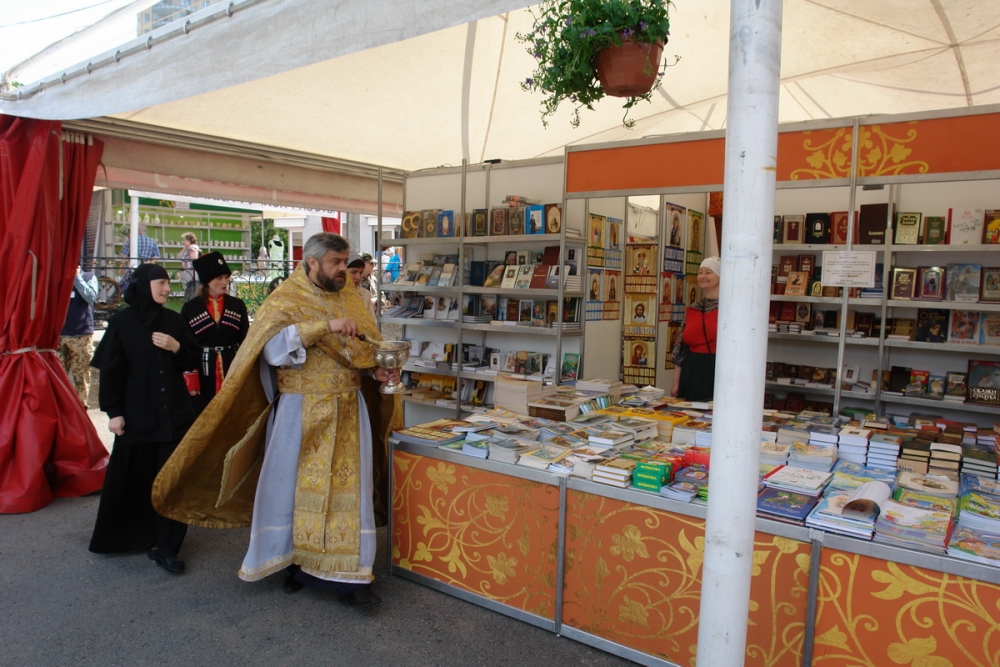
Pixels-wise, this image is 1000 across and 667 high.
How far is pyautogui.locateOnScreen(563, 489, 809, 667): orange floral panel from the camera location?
2273 mm

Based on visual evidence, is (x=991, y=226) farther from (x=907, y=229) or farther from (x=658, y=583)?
(x=658, y=583)

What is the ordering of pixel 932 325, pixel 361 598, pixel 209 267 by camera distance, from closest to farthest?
pixel 361 598
pixel 209 267
pixel 932 325

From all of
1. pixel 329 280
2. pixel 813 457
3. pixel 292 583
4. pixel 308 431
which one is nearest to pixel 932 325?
pixel 813 457

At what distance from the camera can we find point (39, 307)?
14.9ft

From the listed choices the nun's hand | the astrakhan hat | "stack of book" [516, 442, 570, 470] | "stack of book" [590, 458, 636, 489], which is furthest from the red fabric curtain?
"stack of book" [590, 458, 636, 489]

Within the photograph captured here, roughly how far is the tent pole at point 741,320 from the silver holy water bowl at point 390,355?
1.84 metres

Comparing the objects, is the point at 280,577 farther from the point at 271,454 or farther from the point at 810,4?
the point at 810,4

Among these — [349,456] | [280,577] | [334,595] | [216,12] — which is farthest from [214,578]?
[216,12]

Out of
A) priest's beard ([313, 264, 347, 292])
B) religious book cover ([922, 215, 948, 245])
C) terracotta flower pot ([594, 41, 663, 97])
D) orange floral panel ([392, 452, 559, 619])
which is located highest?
terracotta flower pot ([594, 41, 663, 97])

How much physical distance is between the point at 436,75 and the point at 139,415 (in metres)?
2.85

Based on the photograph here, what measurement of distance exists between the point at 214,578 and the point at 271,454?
0.91 m

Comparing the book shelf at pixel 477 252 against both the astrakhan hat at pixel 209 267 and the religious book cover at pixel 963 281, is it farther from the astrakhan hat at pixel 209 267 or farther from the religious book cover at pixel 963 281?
the religious book cover at pixel 963 281

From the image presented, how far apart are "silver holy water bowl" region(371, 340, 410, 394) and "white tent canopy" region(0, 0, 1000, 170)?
136 centimetres

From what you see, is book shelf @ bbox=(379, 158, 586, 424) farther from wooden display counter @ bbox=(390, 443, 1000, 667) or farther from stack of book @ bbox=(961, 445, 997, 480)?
stack of book @ bbox=(961, 445, 997, 480)
